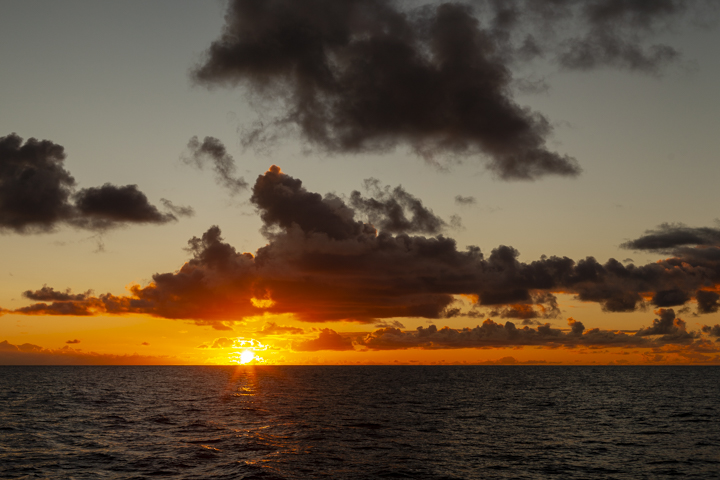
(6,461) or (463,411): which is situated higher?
(6,461)

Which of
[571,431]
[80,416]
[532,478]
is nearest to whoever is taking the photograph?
[532,478]

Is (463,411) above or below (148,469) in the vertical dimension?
below

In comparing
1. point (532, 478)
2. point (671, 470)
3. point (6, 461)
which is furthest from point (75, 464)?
point (671, 470)

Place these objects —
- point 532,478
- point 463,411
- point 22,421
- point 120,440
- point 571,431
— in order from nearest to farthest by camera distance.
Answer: point 532,478
point 120,440
point 571,431
point 22,421
point 463,411

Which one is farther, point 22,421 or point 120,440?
point 22,421

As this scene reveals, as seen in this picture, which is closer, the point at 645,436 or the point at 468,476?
the point at 468,476

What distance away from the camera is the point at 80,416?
75250mm

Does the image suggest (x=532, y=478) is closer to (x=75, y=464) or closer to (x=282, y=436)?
(x=282, y=436)

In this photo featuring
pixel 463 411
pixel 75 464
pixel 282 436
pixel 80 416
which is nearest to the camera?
pixel 75 464

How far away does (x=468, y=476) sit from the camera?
134 ft

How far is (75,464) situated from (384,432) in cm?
3290

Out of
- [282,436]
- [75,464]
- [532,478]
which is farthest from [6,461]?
[532,478]

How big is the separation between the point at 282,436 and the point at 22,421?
3801 cm

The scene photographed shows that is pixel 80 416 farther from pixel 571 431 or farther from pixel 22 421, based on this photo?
pixel 571 431
